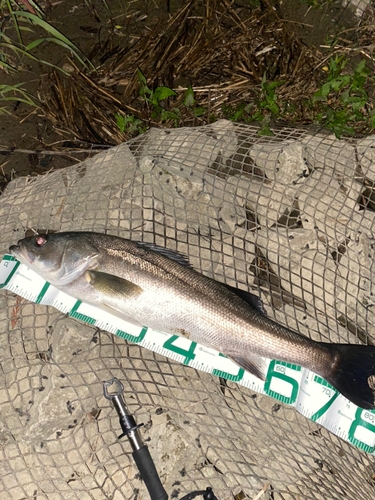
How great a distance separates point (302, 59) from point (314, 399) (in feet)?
13.8

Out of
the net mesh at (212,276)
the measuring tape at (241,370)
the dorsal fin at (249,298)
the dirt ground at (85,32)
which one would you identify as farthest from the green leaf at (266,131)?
the measuring tape at (241,370)

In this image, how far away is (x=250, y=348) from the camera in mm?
3082

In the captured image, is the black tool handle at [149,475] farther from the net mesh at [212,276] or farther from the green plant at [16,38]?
the green plant at [16,38]

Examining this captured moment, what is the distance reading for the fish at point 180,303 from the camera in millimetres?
3045

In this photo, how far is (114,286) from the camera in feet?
10.0

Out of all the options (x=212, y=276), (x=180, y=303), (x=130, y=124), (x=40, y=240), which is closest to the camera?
(x=180, y=303)

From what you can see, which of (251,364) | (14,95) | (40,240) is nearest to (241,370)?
(251,364)

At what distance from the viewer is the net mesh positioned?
10.4 feet

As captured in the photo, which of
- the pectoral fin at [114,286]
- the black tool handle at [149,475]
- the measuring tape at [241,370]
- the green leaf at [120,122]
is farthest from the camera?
the green leaf at [120,122]

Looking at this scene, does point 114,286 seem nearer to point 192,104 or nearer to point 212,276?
point 212,276

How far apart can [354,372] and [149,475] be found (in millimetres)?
1783

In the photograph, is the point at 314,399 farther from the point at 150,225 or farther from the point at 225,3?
the point at 225,3

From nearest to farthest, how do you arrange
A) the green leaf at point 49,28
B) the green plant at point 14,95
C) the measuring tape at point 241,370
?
1. the measuring tape at point 241,370
2. the green leaf at point 49,28
3. the green plant at point 14,95

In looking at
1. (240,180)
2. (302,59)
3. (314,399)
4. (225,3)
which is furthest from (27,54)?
(314,399)
